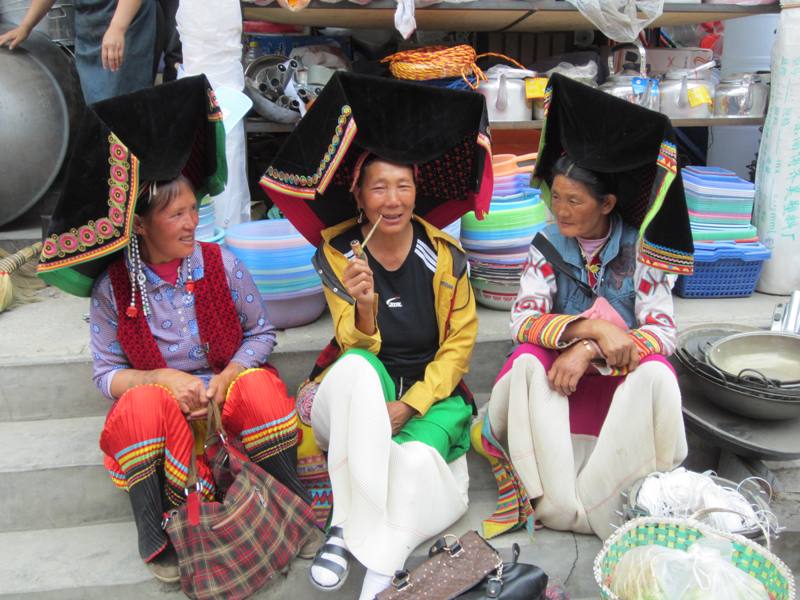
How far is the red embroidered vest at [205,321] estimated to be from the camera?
2.38 m

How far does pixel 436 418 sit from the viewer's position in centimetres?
244

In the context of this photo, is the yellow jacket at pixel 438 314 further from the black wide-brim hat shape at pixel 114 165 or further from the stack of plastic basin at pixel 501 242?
the stack of plastic basin at pixel 501 242

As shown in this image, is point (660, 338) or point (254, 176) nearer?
point (660, 338)

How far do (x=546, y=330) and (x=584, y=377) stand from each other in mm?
304

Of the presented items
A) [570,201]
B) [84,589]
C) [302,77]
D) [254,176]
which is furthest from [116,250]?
[254,176]

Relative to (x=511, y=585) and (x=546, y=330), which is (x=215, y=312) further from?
(x=511, y=585)

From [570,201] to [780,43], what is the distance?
2187mm

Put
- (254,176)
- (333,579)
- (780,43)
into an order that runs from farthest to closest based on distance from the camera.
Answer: (254,176), (780,43), (333,579)

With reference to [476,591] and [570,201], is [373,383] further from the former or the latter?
[570,201]

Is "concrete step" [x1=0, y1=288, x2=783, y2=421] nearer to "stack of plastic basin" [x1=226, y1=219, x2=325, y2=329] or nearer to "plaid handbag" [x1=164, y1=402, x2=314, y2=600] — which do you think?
"stack of plastic basin" [x1=226, y1=219, x2=325, y2=329]

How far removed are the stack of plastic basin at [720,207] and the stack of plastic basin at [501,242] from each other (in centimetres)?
87

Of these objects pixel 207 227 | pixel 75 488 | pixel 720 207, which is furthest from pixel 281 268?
pixel 720 207

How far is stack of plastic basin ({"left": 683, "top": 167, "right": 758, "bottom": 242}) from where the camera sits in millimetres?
3689

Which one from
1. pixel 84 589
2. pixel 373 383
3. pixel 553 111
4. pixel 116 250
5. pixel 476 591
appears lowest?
pixel 84 589
